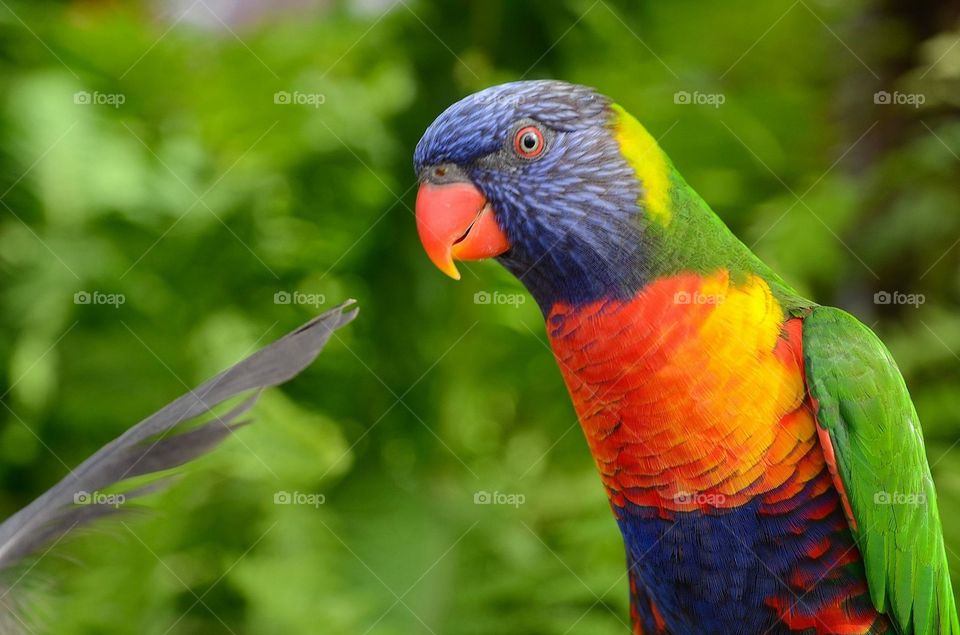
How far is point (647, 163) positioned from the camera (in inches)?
32.6

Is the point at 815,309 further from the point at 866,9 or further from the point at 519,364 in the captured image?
the point at 866,9

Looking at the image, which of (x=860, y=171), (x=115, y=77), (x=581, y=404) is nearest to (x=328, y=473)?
(x=581, y=404)

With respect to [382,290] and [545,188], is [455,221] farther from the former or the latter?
[382,290]

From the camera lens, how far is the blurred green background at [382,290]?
1.65 m

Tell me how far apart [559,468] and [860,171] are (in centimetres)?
97

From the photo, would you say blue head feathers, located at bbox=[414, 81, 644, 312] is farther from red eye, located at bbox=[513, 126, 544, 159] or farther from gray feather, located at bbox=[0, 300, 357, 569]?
gray feather, located at bbox=[0, 300, 357, 569]

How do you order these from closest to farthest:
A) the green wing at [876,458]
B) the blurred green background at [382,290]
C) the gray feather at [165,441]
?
the gray feather at [165,441] < the green wing at [876,458] < the blurred green background at [382,290]

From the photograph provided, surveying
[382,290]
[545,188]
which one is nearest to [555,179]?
[545,188]

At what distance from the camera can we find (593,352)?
801mm

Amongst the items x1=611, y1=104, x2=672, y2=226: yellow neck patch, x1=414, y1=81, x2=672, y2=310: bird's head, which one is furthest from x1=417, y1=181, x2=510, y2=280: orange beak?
x1=611, y1=104, x2=672, y2=226: yellow neck patch

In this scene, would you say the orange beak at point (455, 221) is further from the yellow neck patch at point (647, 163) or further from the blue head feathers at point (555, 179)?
the yellow neck patch at point (647, 163)

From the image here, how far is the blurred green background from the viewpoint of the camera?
65.1 inches

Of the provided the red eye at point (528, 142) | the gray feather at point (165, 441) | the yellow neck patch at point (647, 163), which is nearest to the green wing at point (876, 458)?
the yellow neck patch at point (647, 163)

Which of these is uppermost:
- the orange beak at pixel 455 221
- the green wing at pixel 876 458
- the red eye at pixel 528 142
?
the red eye at pixel 528 142
